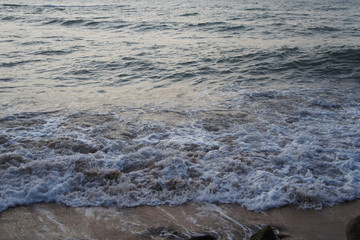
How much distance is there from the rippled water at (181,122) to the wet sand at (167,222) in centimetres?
16

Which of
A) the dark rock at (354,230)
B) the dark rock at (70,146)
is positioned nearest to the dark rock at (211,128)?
the dark rock at (70,146)

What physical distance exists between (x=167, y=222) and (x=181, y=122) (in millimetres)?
2972

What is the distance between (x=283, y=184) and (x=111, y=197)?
89.8 inches

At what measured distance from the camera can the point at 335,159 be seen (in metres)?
4.75

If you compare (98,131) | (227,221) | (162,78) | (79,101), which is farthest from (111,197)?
(162,78)

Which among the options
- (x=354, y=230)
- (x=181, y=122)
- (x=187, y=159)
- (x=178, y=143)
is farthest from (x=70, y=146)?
(x=354, y=230)

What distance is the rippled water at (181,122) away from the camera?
13.4ft

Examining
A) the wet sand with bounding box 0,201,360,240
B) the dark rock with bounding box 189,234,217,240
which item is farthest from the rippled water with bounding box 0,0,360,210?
the dark rock with bounding box 189,234,217,240

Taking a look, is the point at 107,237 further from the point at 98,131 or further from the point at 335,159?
the point at 335,159

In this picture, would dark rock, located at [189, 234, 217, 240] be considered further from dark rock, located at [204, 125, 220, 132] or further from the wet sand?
dark rock, located at [204, 125, 220, 132]

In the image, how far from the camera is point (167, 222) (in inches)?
138

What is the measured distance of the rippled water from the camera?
4098 millimetres

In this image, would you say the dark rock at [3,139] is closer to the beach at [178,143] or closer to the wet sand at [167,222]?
the beach at [178,143]

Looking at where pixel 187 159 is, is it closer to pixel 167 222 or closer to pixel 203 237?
pixel 167 222
